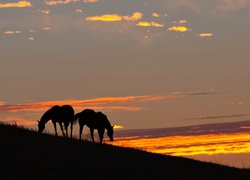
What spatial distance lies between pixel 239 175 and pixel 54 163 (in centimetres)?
1127

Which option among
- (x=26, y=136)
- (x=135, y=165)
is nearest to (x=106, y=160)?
(x=135, y=165)

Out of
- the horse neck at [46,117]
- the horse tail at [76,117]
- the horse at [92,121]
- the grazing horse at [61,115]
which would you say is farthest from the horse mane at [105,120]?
the horse neck at [46,117]

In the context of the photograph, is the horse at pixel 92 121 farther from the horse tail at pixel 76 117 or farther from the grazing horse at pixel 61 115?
the grazing horse at pixel 61 115

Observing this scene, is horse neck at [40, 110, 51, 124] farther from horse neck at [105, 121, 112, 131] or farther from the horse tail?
horse neck at [105, 121, 112, 131]

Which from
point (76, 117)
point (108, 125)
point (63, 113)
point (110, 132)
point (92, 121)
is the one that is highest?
point (63, 113)

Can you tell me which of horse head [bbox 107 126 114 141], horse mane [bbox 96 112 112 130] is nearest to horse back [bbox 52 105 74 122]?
horse mane [bbox 96 112 112 130]

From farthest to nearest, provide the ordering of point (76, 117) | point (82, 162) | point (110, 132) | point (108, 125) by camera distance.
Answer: point (110, 132)
point (108, 125)
point (76, 117)
point (82, 162)

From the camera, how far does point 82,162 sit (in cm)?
2522

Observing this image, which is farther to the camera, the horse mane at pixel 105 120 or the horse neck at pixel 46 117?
the horse neck at pixel 46 117

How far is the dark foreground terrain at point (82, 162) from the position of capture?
22531 millimetres

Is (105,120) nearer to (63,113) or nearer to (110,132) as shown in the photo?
(110,132)

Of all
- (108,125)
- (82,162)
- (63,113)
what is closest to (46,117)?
(63,113)

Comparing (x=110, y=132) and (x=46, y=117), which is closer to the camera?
(x=110, y=132)

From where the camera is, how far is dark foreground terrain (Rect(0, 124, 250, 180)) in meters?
22.5
